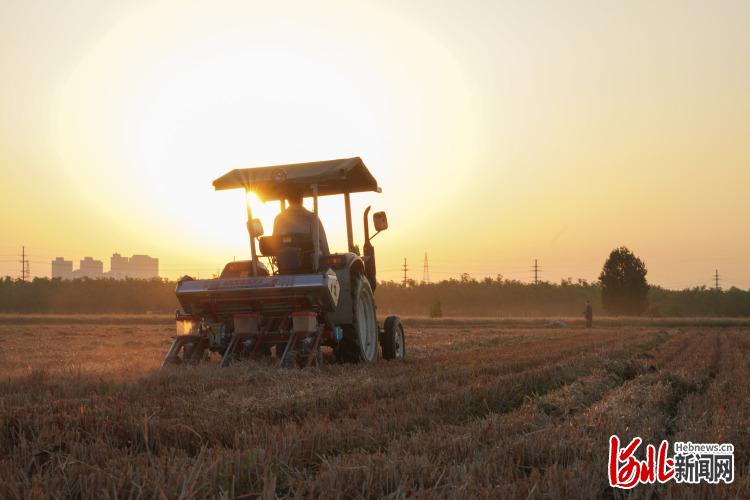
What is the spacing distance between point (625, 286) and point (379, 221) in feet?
197

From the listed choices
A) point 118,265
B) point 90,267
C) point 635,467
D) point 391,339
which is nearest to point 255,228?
point 391,339

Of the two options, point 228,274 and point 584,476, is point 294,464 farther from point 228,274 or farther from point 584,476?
point 228,274

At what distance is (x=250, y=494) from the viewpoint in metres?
3.27

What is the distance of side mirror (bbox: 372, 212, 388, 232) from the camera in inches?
468

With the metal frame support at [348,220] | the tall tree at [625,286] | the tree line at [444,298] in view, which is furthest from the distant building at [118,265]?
the metal frame support at [348,220]

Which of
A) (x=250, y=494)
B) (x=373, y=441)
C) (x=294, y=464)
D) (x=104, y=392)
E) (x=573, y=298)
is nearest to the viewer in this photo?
(x=250, y=494)

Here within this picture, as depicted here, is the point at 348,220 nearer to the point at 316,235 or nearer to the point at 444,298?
the point at 316,235

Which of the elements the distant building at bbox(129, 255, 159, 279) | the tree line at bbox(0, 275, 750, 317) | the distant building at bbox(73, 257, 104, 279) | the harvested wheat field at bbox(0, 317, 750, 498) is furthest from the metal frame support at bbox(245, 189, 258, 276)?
the distant building at bbox(73, 257, 104, 279)

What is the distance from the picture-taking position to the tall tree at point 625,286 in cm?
6688

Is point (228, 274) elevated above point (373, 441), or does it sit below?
above

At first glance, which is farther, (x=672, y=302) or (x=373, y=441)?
(x=672, y=302)

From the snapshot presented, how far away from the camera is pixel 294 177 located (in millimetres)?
10984

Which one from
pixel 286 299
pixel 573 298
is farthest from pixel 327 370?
pixel 573 298

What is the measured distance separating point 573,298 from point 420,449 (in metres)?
74.3
